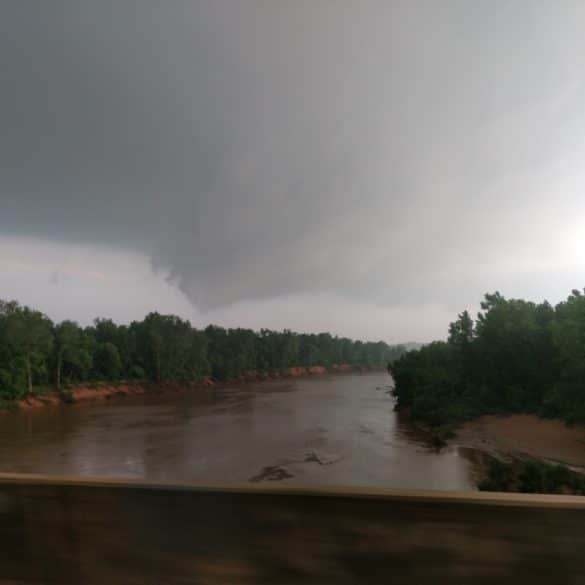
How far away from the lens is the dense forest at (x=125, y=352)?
1887 inches

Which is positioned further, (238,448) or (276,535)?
Result: (238,448)

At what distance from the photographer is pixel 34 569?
268 cm

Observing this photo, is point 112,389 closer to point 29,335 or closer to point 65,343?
point 65,343

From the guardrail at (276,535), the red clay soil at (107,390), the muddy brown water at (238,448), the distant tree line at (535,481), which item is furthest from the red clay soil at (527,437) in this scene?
the red clay soil at (107,390)

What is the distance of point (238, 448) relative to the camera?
2464cm

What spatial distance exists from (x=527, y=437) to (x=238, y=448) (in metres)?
16.6

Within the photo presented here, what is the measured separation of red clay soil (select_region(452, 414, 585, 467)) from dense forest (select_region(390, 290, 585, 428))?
2.96 ft

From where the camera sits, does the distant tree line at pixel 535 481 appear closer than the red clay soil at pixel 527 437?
Yes

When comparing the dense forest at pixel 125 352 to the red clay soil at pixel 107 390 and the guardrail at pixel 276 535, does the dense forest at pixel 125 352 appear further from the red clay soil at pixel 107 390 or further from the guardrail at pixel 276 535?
the guardrail at pixel 276 535

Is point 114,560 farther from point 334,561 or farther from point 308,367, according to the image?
point 308,367

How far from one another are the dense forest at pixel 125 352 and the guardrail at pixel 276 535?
162 ft

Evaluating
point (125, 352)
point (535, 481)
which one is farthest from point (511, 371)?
point (125, 352)

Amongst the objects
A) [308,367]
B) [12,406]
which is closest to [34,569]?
[12,406]

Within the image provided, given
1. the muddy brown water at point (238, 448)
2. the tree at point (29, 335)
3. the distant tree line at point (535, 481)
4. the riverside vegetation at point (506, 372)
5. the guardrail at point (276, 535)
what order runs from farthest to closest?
the tree at point (29, 335) → the riverside vegetation at point (506, 372) → the muddy brown water at point (238, 448) → the distant tree line at point (535, 481) → the guardrail at point (276, 535)
